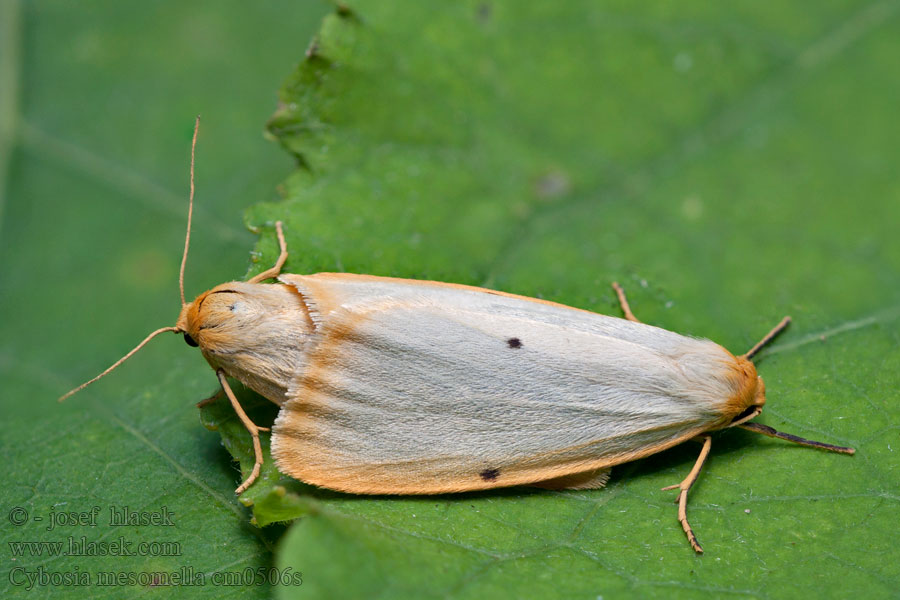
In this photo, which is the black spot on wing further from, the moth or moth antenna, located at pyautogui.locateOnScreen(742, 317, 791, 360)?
moth antenna, located at pyautogui.locateOnScreen(742, 317, 791, 360)

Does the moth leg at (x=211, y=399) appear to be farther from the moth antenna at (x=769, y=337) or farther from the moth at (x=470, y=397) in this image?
the moth antenna at (x=769, y=337)

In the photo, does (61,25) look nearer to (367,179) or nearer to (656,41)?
(367,179)

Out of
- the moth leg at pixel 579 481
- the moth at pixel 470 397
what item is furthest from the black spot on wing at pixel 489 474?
the moth leg at pixel 579 481

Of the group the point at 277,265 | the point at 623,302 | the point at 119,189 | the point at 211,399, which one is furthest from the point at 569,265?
the point at 119,189

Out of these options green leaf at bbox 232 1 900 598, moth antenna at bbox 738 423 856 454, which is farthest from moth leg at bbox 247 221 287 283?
moth antenna at bbox 738 423 856 454

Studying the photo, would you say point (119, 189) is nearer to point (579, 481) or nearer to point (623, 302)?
point (623, 302)
